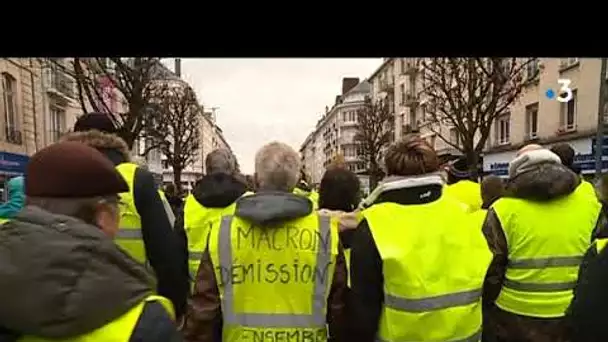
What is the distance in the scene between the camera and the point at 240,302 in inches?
113

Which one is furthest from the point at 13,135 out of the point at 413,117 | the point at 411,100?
the point at 413,117

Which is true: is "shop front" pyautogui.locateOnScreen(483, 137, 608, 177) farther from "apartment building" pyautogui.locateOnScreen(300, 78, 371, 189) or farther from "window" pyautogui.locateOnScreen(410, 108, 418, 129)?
"apartment building" pyautogui.locateOnScreen(300, 78, 371, 189)

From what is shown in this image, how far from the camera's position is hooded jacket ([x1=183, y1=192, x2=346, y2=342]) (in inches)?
113

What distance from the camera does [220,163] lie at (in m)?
4.57

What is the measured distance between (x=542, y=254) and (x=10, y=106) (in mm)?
25712

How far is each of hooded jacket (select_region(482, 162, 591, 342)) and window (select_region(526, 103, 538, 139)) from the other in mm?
28545

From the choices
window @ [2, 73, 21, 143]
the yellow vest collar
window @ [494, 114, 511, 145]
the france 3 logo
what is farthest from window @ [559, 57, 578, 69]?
the yellow vest collar

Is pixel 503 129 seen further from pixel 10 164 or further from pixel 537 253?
pixel 537 253

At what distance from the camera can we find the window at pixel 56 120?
99.2 feet

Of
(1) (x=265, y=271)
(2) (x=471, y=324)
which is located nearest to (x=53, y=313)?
(1) (x=265, y=271)

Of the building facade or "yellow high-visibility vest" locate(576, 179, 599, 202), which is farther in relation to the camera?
the building facade

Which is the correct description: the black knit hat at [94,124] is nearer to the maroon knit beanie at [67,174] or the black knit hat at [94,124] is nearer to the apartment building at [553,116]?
the maroon knit beanie at [67,174]

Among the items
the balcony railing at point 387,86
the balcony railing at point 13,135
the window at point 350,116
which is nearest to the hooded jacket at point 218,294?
the balcony railing at point 13,135
